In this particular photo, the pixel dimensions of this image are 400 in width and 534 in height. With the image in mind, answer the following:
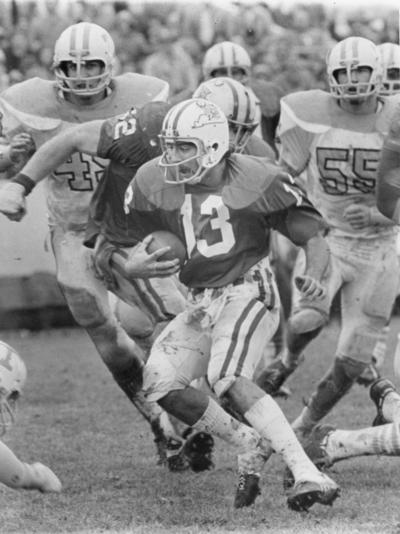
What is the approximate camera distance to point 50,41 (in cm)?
1349

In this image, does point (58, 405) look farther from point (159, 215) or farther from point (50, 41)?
point (50, 41)

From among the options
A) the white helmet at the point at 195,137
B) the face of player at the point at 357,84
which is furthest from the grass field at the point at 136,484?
the face of player at the point at 357,84

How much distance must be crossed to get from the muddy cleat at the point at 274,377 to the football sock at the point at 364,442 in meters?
2.11

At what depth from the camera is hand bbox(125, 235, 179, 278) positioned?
17.8ft

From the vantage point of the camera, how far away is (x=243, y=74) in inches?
360

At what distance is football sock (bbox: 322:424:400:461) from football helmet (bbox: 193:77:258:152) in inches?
58.1

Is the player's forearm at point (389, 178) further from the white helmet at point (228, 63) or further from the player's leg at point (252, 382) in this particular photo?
the white helmet at point (228, 63)

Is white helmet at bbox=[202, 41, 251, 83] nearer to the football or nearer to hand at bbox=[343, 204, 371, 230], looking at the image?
hand at bbox=[343, 204, 371, 230]

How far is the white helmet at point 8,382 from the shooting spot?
4.98m

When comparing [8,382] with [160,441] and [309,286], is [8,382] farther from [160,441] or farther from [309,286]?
[160,441]

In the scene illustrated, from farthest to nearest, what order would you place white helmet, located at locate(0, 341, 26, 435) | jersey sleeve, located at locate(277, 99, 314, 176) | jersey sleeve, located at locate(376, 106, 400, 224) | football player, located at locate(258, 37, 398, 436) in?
jersey sleeve, located at locate(277, 99, 314, 176) < football player, located at locate(258, 37, 398, 436) < jersey sleeve, located at locate(376, 106, 400, 224) < white helmet, located at locate(0, 341, 26, 435)

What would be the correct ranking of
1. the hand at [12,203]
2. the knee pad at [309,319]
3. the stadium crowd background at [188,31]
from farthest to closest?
the stadium crowd background at [188,31], the knee pad at [309,319], the hand at [12,203]

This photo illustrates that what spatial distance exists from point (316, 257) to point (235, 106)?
1.18 metres

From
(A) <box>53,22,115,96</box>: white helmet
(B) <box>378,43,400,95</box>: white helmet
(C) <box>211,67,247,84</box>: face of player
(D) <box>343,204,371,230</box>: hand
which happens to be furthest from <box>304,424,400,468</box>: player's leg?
(C) <box>211,67,247,84</box>: face of player
